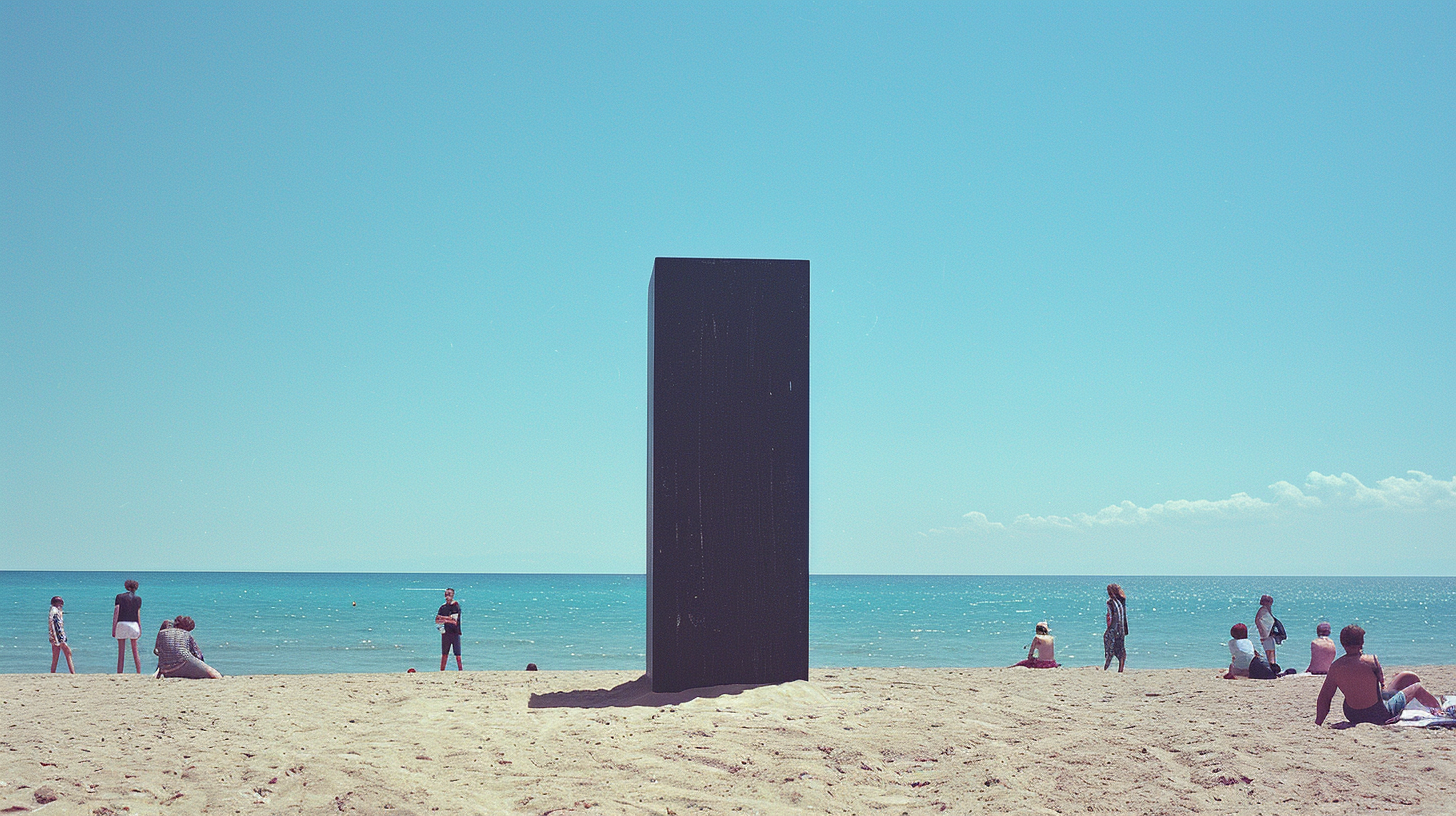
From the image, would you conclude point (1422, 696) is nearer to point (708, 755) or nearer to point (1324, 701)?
point (1324, 701)

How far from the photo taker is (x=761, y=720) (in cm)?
845

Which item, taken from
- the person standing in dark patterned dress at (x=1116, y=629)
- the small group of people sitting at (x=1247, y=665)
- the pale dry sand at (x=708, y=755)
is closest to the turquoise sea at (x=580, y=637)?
the person standing in dark patterned dress at (x=1116, y=629)

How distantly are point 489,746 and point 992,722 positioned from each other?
423 cm

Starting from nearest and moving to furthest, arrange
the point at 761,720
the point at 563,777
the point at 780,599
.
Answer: the point at 563,777 → the point at 761,720 → the point at 780,599

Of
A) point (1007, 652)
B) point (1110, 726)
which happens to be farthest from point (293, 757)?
point (1007, 652)

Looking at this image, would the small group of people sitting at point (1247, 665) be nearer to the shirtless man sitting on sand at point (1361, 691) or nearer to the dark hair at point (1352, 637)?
the shirtless man sitting on sand at point (1361, 691)

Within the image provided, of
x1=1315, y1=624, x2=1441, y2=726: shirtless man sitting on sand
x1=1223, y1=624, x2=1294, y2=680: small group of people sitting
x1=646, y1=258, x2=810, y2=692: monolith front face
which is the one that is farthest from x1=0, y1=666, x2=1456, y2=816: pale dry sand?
x1=1223, y1=624, x2=1294, y2=680: small group of people sitting

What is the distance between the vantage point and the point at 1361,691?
8.55 metres

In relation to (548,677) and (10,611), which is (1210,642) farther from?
(10,611)

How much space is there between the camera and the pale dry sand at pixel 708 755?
262 inches

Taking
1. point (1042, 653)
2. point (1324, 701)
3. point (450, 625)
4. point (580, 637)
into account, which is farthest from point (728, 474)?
point (580, 637)

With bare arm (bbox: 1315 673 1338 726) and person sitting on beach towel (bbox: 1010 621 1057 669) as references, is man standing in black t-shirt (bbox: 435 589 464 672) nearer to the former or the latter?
person sitting on beach towel (bbox: 1010 621 1057 669)

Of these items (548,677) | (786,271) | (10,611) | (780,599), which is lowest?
(10,611)

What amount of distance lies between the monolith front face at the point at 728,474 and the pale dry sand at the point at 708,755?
53cm
